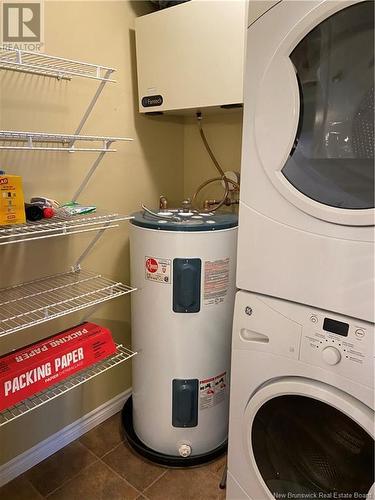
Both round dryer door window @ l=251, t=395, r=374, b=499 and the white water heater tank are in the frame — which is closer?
round dryer door window @ l=251, t=395, r=374, b=499

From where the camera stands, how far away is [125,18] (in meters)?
1.55

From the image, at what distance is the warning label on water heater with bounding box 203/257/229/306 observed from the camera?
53.1 inches

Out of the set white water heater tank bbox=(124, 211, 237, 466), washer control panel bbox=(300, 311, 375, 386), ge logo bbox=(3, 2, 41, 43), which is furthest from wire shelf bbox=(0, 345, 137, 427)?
ge logo bbox=(3, 2, 41, 43)

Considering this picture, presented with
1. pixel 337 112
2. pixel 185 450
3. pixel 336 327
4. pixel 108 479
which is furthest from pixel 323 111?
pixel 108 479

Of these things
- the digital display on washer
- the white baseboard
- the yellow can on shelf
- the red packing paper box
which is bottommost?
the white baseboard

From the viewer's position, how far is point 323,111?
0.90 meters

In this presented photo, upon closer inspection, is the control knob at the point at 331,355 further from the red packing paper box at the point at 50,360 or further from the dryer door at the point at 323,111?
the red packing paper box at the point at 50,360

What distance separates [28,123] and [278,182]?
909mm

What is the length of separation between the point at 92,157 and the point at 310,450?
1.29 metres

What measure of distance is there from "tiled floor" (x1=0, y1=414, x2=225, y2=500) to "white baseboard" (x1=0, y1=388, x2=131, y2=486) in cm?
3

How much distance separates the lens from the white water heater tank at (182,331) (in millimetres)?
1328

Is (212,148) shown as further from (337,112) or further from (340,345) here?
(340,345)

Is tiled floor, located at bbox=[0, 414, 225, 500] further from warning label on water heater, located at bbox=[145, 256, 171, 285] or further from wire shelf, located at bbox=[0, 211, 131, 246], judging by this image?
wire shelf, located at bbox=[0, 211, 131, 246]

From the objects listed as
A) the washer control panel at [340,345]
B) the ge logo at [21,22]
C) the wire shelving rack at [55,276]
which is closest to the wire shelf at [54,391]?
the wire shelving rack at [55,276]
